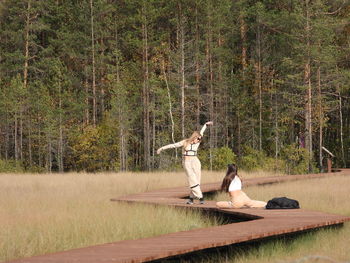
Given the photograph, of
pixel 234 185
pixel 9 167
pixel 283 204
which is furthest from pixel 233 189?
pixel 9 167

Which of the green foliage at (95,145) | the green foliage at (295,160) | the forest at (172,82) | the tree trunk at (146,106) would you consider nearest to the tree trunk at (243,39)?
the forest at (172,82)

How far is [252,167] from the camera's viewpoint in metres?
36.3

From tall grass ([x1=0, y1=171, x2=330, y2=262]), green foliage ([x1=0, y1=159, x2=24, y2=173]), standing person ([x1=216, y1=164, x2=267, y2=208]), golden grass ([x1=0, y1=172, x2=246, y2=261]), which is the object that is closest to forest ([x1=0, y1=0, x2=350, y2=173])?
green foliage ([x1=0, y1=159, x2=24, y2=173])

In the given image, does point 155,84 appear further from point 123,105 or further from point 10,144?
point 10,144

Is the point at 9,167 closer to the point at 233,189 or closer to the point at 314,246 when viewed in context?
the point at 233,189

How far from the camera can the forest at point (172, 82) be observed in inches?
1473

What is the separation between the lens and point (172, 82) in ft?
128

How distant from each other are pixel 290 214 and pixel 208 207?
2012mm

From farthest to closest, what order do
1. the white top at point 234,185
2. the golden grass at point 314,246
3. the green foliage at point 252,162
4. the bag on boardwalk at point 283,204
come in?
the green foliage at point 252,162
the white top at point 234,185
the bag on boardwalk at point 283,204
the golden grass at point 314,246

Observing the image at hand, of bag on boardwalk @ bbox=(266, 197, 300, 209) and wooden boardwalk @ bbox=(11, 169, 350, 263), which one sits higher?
bag on boardwalk @ bbox=(266, 197, 300, 209)

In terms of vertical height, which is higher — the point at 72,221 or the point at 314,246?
the point at 72,221

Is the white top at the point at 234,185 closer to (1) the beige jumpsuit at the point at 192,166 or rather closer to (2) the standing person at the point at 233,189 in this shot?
(2) the standing person at the point at 233,189

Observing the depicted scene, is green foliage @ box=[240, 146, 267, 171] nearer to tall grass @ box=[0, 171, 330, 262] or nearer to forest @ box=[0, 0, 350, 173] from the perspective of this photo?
forest @ box=[0, 0, 350, 173]

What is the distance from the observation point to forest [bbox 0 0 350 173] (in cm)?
3741
